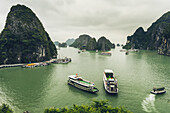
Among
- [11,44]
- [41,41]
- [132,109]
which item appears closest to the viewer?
[132,109]

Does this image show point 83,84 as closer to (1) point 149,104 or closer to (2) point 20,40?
(1) point 149,104

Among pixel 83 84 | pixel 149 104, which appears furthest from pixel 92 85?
pixel 149 104

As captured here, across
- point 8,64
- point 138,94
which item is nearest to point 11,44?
point 8,64

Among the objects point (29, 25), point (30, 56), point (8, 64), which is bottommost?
point (8, 64)

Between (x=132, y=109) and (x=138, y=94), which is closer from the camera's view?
(x=132, y=109)

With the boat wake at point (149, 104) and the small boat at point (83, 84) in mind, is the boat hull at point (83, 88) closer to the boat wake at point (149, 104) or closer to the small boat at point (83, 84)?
the small boat at point (83, 84)

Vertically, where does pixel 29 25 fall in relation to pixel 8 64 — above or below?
above

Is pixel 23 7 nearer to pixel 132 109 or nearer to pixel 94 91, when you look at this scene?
pixel 94 91
